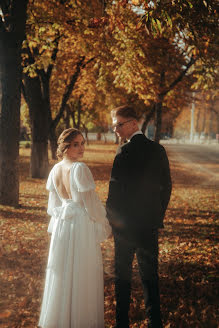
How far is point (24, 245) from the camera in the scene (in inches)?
258

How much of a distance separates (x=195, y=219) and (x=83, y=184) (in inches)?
238

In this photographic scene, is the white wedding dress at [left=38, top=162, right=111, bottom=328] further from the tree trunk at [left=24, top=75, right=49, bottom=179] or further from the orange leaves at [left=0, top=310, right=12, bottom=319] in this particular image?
the tree trunk at [left=24, top=75, right=49, bottom=179]

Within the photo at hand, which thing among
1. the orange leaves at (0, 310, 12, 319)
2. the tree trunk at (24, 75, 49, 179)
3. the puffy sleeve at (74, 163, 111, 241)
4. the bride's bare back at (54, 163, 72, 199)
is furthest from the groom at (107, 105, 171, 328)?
the tree trunk at (24, 75, 49, 179)

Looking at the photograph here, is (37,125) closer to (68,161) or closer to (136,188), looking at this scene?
(68,161)

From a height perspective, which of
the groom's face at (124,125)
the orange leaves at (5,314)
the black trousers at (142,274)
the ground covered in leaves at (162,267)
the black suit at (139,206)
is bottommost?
the orange leaves at (5,314)

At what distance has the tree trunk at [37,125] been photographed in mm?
13805

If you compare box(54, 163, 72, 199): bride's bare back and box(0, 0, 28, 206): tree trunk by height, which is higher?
box(0, 0, 28, 206): tree trunk

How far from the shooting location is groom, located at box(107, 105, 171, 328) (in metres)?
3.19

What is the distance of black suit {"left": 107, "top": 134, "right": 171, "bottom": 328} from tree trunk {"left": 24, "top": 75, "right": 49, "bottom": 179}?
11.4m

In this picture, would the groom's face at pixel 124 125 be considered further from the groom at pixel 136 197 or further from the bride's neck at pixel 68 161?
the bride's neck at pixel 68 161

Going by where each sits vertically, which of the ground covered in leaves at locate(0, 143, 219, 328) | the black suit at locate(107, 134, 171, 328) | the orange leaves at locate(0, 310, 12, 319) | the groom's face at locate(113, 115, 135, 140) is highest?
the groom's face at locate(113, 115, 135, 140)

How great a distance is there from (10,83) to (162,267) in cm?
576

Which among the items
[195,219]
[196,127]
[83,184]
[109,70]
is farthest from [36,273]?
[196,127]

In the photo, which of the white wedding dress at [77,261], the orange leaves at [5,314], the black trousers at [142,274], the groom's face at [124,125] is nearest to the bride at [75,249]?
the white wedding dress at [77,261]
